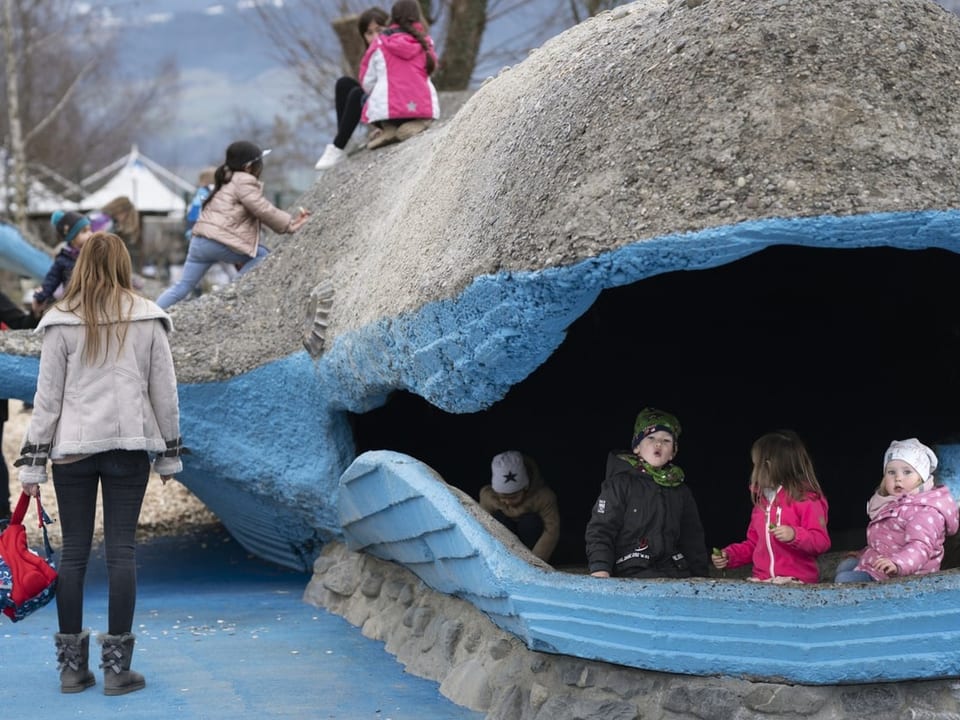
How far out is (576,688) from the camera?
4547 millimetres

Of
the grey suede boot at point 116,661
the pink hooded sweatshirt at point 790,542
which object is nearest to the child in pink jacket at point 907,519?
the pink hooded sweatshirt at point 790,542

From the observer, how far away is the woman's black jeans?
4.98 metres

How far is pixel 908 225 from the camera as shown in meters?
4.01

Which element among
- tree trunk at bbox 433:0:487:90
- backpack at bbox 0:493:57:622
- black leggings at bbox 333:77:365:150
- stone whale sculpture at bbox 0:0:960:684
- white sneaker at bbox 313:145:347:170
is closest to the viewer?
stone whale sculpture at bbox 0:0:960:684

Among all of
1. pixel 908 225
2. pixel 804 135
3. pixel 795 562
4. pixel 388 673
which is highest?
pixel 804 135

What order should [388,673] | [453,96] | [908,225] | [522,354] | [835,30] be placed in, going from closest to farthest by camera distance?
1. [908,225]
2. [835,30]
3. [522,354]
4. [388,673]
5. [453,96]

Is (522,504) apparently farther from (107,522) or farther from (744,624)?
(744,624)

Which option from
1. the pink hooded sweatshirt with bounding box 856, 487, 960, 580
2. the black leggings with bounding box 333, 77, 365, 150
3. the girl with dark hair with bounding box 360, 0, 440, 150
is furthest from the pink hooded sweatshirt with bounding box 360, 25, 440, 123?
the pink hooded sweatshirt with bounding box 856, 487, 960, 580

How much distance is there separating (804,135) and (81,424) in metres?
2.45

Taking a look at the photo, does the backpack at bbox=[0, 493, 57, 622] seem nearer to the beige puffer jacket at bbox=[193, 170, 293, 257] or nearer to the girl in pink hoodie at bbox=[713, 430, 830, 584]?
the girl in pink hoodie at bbox=[713, 430, 830, 584]

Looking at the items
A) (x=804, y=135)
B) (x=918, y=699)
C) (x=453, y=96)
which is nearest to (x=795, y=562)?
(x=918, y=699)

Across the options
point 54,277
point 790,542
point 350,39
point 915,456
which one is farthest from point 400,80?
point 915,456

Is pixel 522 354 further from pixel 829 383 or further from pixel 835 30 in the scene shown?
pixel 829 383

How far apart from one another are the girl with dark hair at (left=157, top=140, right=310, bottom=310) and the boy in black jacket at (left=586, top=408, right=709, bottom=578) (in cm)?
331
